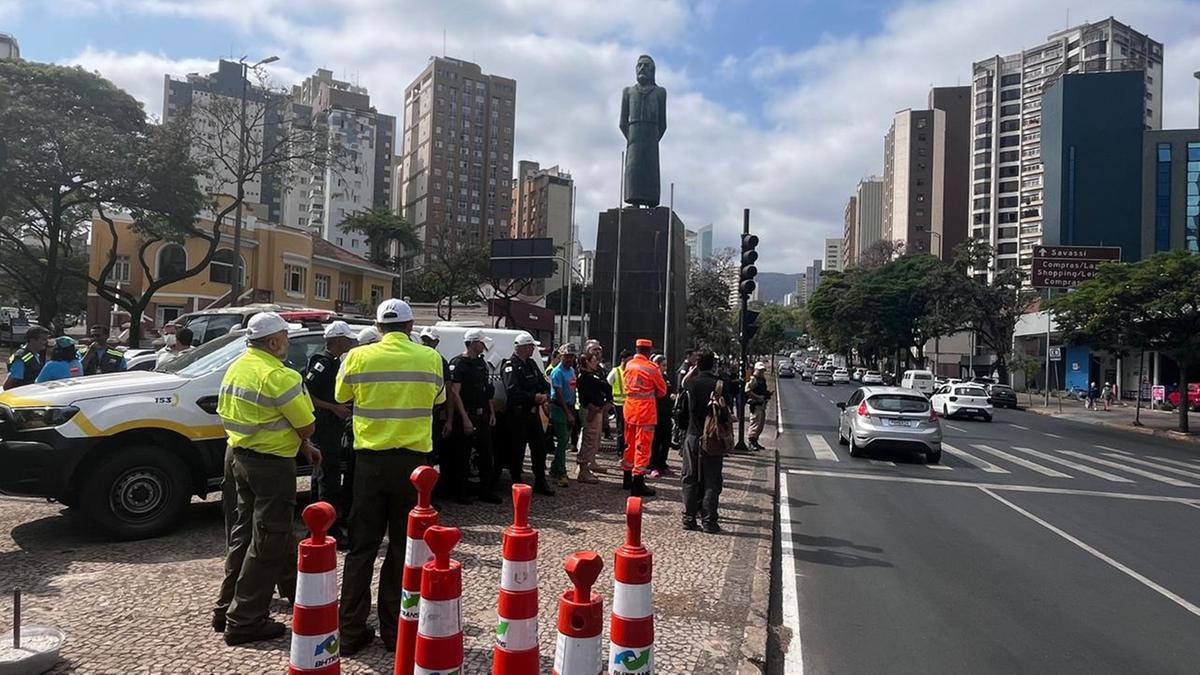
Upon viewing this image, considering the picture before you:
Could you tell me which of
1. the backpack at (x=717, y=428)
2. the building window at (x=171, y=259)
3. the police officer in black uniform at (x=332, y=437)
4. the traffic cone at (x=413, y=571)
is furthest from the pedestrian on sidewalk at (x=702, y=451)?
the building window at (x=171, y=259)

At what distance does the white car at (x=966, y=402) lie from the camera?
1150 inches

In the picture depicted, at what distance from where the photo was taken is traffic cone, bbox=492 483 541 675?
3.15 m

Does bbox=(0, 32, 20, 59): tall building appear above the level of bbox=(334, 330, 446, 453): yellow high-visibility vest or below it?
above

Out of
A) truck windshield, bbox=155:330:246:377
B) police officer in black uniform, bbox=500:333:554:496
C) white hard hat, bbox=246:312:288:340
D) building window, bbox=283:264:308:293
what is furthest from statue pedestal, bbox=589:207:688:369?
building window, bbox=283:264:308:293

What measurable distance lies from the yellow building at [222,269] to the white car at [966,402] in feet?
94.6

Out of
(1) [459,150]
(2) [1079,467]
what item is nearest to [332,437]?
(2) [1079,467]

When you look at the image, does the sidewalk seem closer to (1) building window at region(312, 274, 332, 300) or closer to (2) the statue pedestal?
(2) the statue pedestal

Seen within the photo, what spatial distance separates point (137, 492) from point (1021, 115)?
111 m

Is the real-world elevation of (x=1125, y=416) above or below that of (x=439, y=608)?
below

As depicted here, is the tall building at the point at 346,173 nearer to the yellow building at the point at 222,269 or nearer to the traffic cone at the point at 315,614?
the yellow building at the point at 222,269

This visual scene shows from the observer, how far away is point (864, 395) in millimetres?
16375

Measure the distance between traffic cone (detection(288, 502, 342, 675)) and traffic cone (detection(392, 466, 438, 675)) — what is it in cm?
39

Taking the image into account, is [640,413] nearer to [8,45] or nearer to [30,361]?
[30,361]

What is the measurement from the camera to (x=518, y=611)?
3.17m
